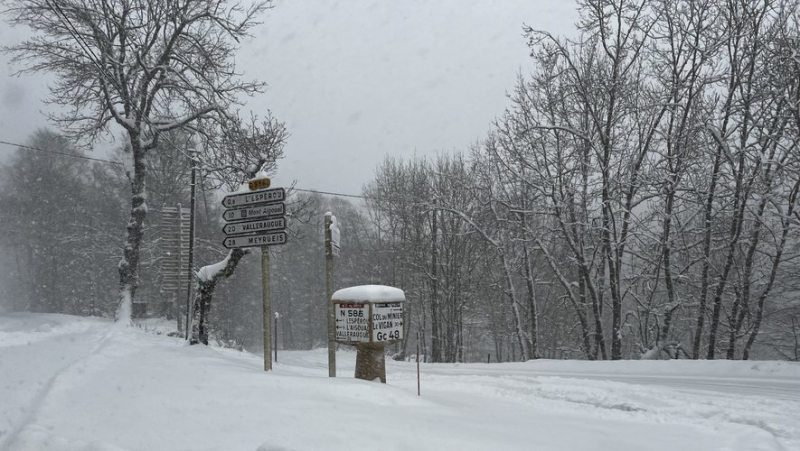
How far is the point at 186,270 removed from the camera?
61.3 ft

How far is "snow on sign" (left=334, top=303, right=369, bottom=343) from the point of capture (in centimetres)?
784

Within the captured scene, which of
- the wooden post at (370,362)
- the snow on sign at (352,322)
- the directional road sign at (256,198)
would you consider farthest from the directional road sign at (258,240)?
the wooden post at (370,362)

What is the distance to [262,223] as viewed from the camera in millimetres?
7805

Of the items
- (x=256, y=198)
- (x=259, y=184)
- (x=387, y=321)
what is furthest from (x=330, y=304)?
(x=259, y=184)

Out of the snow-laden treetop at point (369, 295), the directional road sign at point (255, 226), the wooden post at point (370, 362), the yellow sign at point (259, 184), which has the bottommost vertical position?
the wooden post at point (370, 362)

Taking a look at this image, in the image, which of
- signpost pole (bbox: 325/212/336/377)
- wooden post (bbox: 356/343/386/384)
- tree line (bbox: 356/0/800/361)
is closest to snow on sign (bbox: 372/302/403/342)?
wooden post (bbox: 356/343/386/384)

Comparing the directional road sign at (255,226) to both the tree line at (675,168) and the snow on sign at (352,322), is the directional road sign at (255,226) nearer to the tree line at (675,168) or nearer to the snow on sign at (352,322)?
the snow on sign at (352,322)

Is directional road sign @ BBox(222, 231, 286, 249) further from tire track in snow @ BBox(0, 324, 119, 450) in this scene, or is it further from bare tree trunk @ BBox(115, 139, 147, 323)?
bare tree trunk @ BBox(115, 139, 147, 323)

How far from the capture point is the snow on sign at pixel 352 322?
7.84 m

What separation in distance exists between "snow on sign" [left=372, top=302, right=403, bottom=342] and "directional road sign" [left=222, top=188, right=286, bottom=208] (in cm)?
228

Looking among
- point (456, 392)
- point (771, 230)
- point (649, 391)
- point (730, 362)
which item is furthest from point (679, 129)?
point (456, 392)

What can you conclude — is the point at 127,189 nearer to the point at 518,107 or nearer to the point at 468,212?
the point at 468,212

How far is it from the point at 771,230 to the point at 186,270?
1904cm

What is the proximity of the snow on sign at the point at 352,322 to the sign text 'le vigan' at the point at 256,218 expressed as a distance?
1520mm
